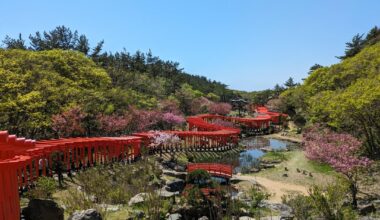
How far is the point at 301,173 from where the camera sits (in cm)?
2434

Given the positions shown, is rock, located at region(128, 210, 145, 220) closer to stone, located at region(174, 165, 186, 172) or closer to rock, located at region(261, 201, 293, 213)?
rock, located at region(261, 201, 293, 213)

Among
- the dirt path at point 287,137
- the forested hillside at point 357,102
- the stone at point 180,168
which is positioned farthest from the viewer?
the dirt path at point 287,137

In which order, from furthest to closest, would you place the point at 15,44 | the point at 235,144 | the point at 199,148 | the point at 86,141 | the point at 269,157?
the point at 15,44
the point at 235,144
the point at 199,148
the point at 269,157
the point at 86,141

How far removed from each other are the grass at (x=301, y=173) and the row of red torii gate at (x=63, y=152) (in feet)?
27.8

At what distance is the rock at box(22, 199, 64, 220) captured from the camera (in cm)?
1055

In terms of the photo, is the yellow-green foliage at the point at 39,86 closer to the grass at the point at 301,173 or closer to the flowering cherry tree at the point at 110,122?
the flowering cherry tree at the point at 110,122

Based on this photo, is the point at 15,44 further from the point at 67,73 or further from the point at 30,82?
the point at 30,82

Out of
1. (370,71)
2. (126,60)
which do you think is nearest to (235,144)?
(370,71)

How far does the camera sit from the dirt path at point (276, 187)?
20453 millimetres

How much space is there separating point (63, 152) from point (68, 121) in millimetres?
5274

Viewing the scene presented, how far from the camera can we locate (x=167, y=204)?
506 inches

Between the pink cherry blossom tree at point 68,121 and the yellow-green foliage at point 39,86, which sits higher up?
the yellow-green foliage at point 39,86

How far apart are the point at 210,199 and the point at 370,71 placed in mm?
20770

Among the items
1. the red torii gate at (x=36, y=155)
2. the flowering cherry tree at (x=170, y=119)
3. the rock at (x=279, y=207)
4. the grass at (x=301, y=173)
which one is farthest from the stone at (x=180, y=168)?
the flowering cherry tree at (x=170, y=119)
